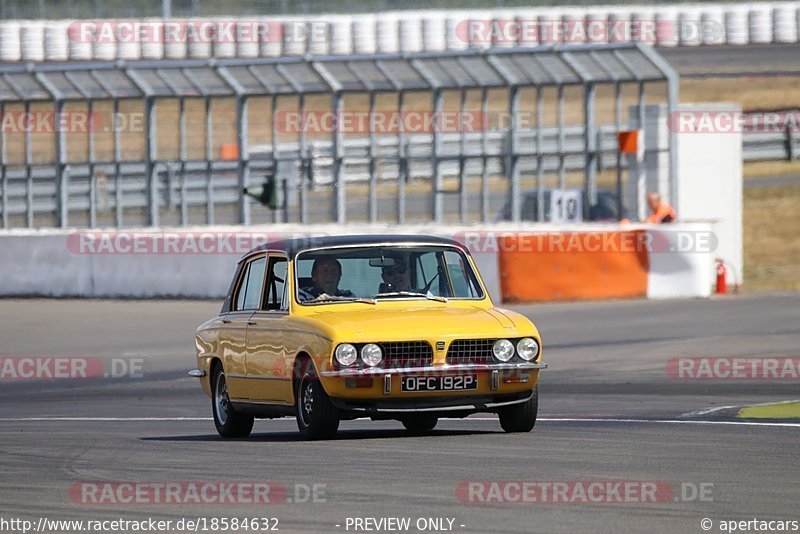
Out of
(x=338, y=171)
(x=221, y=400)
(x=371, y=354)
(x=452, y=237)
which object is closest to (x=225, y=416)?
(x=221, y=400)

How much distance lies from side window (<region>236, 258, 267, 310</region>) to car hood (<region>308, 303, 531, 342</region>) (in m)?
1.05

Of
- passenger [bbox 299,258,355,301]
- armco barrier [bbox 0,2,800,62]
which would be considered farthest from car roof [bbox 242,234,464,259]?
armco barrier [bbox 0,2,800,62]

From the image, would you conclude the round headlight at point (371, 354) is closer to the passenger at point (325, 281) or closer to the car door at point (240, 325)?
the passenger at point (325, 281)

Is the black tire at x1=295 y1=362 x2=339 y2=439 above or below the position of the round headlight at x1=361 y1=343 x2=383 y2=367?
below

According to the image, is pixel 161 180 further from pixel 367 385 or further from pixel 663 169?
pixel 367 385

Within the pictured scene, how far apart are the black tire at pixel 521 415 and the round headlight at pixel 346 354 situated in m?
1.19

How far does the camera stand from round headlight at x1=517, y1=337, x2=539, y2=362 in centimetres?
1055

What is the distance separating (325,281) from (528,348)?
1.60m

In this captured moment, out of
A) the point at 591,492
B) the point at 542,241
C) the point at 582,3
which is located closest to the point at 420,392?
the point at 591,492

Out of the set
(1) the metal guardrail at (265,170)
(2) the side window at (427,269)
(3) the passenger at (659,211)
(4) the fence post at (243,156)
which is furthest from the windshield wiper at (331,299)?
(4) the fence post at (243,156)

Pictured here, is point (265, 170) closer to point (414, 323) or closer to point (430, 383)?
point (414, 323)

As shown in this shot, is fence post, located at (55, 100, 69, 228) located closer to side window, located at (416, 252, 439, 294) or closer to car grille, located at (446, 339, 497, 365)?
side window, located at (416, 252, 439, 294)

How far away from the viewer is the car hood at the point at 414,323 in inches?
407

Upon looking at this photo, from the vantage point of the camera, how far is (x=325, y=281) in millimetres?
11383
